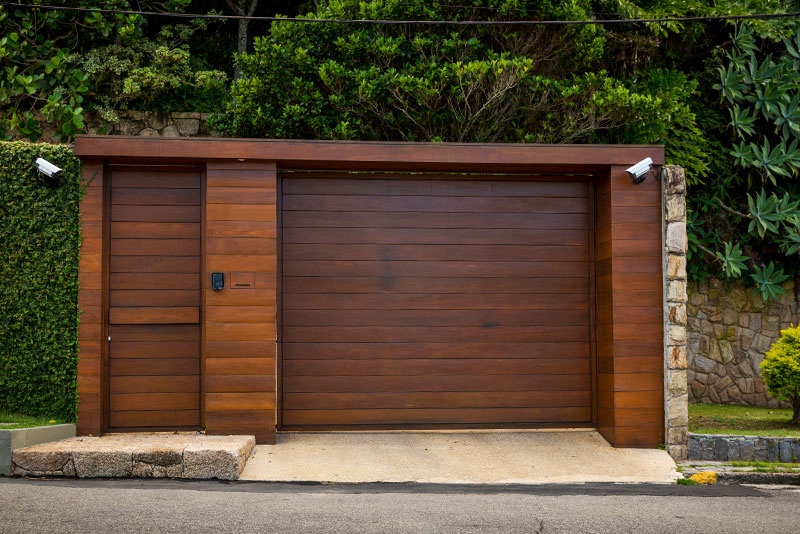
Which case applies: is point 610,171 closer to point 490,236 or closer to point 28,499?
point 490,236

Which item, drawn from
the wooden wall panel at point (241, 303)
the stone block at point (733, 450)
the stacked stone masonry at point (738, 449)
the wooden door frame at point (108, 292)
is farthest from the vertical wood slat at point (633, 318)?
the wooden door frame at point (108, 292)

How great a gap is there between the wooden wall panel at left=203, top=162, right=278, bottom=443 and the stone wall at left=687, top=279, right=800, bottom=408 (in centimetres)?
690

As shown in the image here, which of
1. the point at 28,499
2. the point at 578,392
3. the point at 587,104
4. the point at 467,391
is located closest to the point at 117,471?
the point at 28,499

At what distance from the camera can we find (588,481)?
6.60 meters

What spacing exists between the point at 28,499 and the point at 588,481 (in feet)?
14.3

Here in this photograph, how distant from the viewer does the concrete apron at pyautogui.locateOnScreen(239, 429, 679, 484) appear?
21.8 ft

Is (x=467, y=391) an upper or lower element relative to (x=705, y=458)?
upper

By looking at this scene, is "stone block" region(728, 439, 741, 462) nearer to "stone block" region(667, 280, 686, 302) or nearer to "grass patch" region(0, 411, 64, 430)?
"stone block" region(667, 280, 686, 302)

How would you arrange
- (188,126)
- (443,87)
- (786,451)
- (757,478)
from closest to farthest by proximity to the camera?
(757,478) → (786,451) → (443,87) → (188,126)

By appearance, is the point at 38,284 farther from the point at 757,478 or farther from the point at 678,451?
the point at 757,478

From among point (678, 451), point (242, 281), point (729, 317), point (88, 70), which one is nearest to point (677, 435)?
point (678, 451)

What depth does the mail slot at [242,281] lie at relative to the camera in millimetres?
7426

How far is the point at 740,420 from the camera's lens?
364 inches

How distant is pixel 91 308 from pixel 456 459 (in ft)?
12.2
